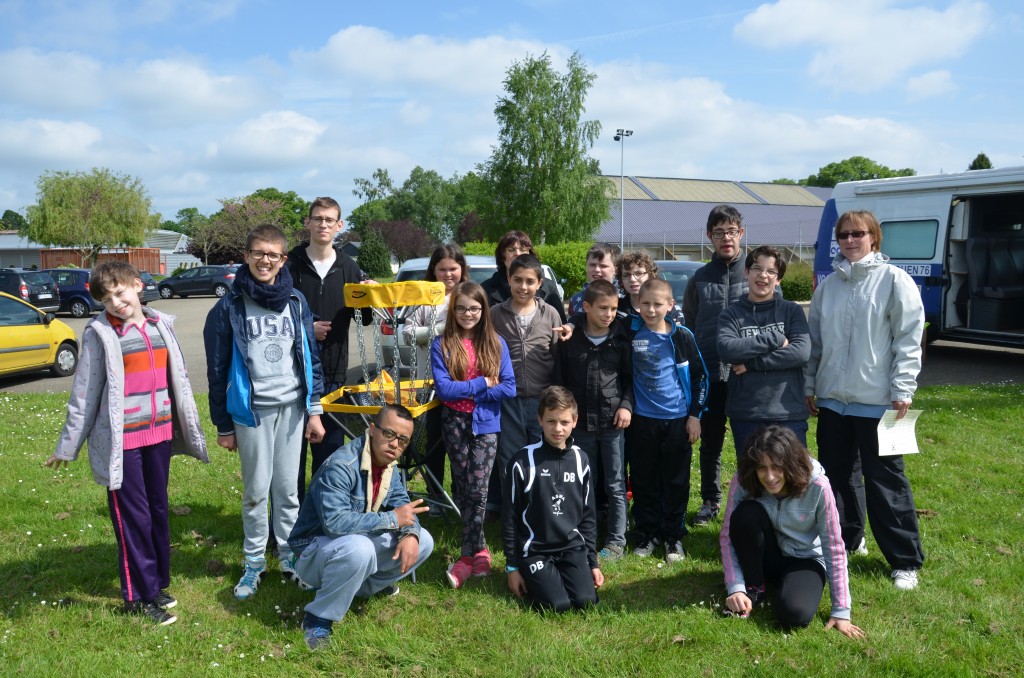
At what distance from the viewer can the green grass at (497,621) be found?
10.8ft

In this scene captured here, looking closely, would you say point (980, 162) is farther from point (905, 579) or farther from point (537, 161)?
point (905, 579)

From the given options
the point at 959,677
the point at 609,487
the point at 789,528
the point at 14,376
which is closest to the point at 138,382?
the point at 609,487

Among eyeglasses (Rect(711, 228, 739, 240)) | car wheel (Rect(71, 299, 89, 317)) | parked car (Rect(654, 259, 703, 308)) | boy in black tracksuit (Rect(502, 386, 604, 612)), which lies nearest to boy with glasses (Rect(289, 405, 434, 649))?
boy in black tracksuit (Rect(502, 386, 604, 612))

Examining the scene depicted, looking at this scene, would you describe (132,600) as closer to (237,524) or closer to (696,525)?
(237,524)

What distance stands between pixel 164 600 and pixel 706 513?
3368mm

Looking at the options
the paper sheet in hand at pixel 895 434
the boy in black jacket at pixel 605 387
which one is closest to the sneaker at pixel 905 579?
the paper sheet in hand at pixel 895 434

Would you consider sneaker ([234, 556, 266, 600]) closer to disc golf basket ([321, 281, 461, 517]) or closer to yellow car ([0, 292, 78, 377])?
disc golf basket ([321, 281, 461, 517])

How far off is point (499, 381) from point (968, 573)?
2.81m

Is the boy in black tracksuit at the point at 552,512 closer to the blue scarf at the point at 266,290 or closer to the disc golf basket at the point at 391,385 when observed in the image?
the disc golf basket at the point at 391,385

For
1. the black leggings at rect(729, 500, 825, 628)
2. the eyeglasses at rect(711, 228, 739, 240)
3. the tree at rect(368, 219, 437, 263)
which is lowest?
the black leggings at rect(729, 500, 825, 628)

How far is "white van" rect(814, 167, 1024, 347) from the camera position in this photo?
35.4 ft

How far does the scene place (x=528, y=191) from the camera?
31.9 m

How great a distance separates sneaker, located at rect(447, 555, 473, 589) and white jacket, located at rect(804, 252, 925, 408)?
7.42 feet

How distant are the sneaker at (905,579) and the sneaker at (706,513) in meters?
1.25
